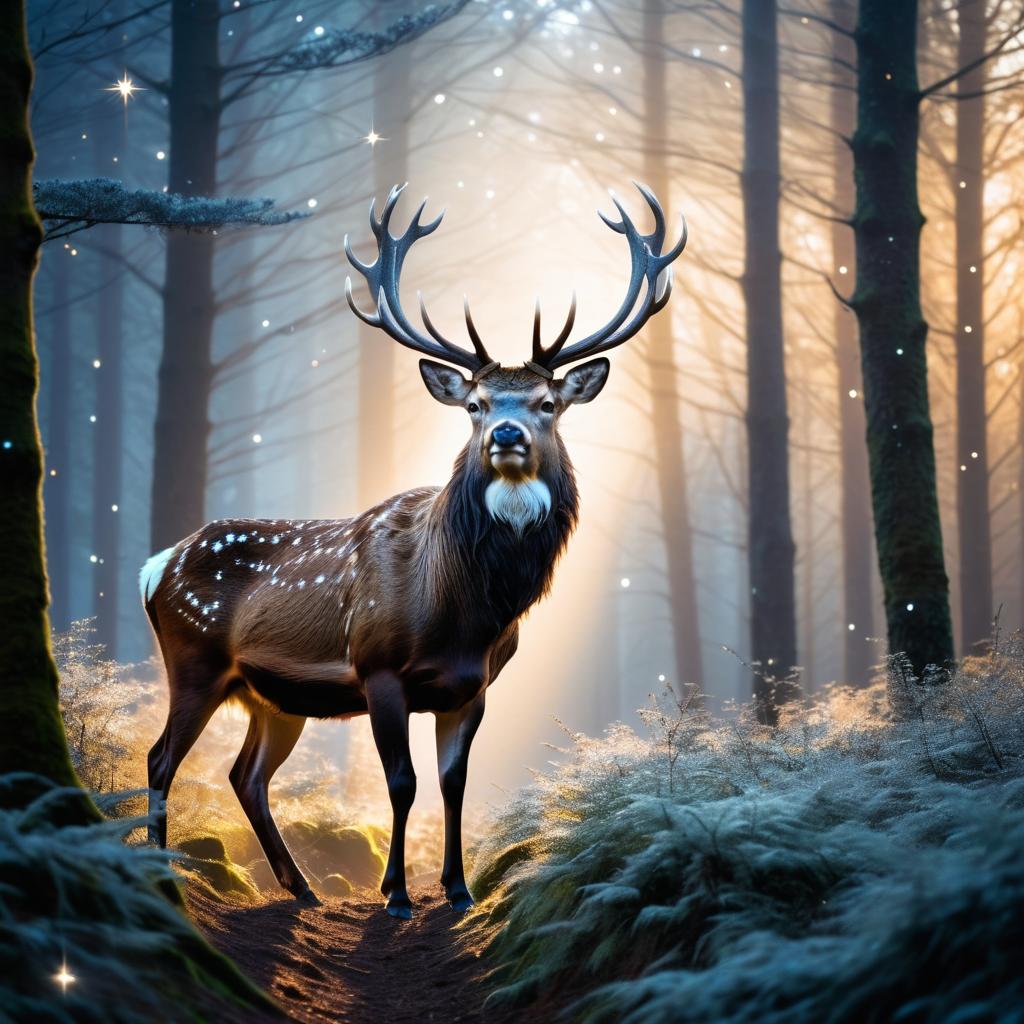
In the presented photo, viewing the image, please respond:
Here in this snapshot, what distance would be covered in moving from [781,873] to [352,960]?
2.41 meters

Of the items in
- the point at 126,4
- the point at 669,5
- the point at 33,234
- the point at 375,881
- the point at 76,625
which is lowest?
the point at 375,881

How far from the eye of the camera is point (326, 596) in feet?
22.5

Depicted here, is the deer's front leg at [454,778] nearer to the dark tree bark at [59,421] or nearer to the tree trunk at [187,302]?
the tree trunk at [187,302]

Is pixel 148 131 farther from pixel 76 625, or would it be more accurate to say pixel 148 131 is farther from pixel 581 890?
pixel 581 890

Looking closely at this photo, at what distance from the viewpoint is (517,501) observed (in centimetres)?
626

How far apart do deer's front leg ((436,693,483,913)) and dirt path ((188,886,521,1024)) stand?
0.44 ft

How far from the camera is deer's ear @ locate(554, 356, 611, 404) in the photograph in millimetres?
6734

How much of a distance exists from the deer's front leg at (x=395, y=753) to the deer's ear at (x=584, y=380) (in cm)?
193

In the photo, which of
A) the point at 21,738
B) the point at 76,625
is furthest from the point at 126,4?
the point at 21,738

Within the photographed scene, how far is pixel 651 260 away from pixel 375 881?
5.46 meters

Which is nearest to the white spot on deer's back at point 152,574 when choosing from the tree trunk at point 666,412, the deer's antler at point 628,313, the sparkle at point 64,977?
the deer's antler at point 628,313

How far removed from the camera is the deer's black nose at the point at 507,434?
5.99 m

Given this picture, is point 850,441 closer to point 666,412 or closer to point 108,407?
point 666,412

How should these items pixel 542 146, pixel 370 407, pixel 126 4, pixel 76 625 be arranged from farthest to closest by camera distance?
pixel 542 146, pixel 126 4, pixel 370 407, pixel 76 625
